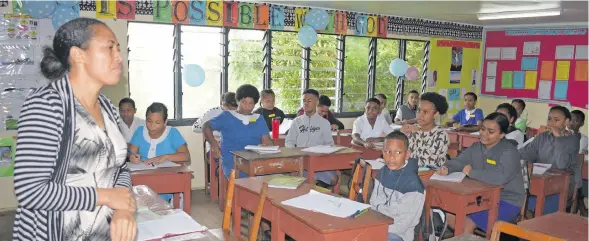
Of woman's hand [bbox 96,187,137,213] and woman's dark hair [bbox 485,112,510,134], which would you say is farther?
woman's dark hair [bbox 485,112,510,134]

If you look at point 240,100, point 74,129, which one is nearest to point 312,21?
point 240,100

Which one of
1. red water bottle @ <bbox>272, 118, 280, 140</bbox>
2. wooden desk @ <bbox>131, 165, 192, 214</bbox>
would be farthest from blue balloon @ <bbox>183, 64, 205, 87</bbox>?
wooden desk @ <bbox>131, 165, 192, 214</bbox>

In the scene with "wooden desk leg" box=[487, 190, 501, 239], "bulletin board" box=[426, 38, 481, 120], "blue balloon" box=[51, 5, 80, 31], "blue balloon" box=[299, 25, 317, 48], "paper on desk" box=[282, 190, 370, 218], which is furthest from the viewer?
"bulletin board" box=[426, 38, 481, 120]

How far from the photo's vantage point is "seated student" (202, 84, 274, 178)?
4070 millimetres

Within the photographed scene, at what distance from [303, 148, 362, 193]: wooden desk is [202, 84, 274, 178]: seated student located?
0.44 metres

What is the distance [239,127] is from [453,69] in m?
4.77

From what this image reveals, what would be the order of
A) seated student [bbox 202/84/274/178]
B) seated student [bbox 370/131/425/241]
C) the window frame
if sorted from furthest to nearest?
1. the window frame
2. seated student [bbox 202/84/274/178]
3. seated student [bbox 370/131/425/241]

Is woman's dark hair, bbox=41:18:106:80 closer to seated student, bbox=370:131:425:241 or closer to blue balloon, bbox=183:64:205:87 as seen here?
seated student, bbox=370:131:425:241

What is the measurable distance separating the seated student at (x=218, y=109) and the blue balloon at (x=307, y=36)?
1.15m

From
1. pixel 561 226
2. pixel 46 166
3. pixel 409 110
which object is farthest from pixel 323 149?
pixel 46 166

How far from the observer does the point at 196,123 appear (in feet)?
16.9

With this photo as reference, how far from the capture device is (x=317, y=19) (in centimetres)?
571

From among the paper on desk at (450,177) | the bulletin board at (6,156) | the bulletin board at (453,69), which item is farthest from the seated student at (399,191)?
the bulletin board at (453,69)

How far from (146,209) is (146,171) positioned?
3.53 ft
